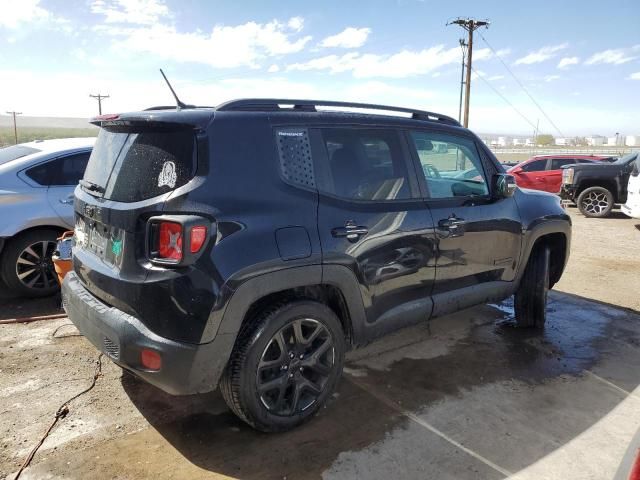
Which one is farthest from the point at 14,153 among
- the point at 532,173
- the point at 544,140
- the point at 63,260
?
the point at 544,140

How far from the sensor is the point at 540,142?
112500mm

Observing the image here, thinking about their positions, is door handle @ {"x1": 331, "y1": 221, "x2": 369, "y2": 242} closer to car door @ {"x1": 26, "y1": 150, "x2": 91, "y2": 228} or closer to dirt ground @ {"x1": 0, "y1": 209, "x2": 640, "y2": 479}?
dirt ground @ {"x1": 0, "y1": 209, "x2": 640, "y2": 479}

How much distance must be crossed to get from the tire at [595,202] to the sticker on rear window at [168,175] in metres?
12.1

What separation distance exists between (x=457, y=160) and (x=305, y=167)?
5.40ft

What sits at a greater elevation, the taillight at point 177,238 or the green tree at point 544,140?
the green tree at point 544,140

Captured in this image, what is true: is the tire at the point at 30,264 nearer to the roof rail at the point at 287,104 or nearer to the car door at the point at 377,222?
the roof rail at the point at 287,104

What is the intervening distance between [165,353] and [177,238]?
1.88 ft

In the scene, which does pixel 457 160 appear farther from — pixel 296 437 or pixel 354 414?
pixel 296 437

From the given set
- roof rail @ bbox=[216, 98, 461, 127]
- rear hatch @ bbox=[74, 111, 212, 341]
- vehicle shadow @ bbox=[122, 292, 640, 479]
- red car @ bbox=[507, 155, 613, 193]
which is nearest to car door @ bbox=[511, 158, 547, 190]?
red car @ bbox=[507, 155, 613, 193]

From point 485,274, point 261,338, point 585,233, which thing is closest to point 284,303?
point 261,338

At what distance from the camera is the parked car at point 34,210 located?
493cm

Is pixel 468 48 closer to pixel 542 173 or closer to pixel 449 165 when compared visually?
pixel 542 173

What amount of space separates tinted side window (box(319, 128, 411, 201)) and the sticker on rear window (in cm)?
85

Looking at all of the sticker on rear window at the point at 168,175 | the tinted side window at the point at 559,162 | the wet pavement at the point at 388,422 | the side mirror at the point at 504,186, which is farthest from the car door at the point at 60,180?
the tinted side window at the point at 559,162
